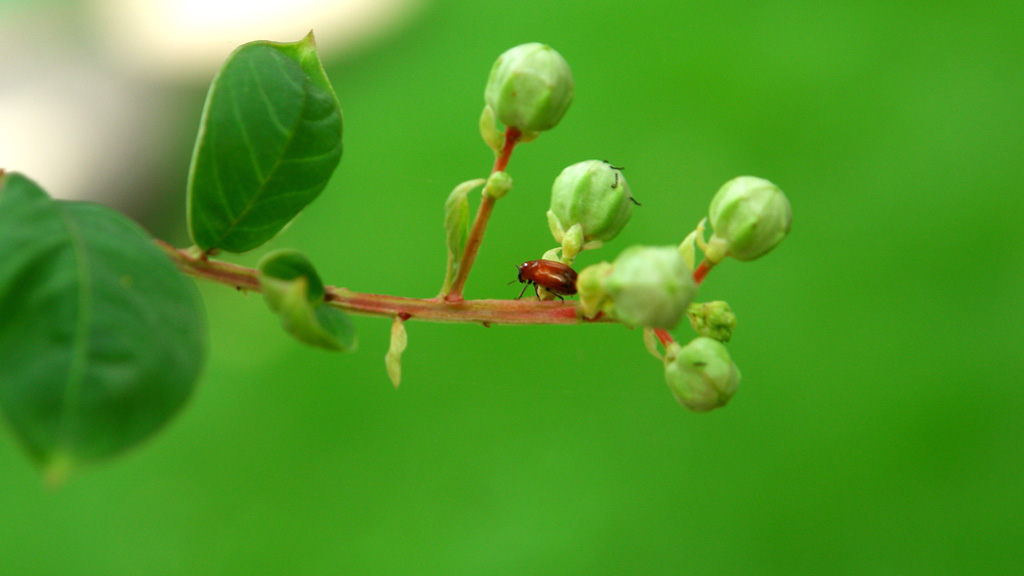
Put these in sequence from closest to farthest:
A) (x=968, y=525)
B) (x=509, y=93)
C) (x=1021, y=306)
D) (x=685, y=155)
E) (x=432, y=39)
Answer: (x=509, y=93) < (x=968, y=525) < (x=1021, y=306) < (x=685, y=155) < (x=432, y=39)

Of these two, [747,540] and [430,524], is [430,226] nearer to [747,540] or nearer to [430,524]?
[430,524]

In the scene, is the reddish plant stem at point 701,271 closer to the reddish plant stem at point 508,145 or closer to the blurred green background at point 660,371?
the reddish plant stem at point 508,145

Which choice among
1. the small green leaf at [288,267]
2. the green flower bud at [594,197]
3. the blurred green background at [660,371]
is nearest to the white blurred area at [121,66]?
the blurred green background at [660,371]

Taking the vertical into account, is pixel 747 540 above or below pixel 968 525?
below

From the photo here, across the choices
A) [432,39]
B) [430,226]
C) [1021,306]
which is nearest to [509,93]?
[430,226]

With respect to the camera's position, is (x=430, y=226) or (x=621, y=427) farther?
(x=430, y=226)

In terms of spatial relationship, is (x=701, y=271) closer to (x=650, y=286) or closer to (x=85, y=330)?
(x=650, y=286)

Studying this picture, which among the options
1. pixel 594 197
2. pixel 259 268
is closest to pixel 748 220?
pixel 594 197
